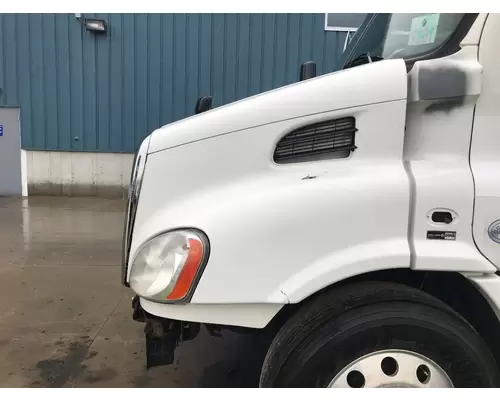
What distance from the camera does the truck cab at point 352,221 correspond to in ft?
6.28

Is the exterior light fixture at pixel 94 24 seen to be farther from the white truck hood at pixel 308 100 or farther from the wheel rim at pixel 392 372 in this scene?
the wheel rim at pixel 392 372

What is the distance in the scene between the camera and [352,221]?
6.31 feet

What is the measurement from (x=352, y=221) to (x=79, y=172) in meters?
10.1

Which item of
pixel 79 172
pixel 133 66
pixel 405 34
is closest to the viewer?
pixel 405 34

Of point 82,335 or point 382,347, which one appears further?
point 82,335

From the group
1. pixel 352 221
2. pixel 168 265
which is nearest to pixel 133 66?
pixel 168 265

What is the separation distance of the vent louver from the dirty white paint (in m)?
9.28

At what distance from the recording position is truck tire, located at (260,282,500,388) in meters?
1.89

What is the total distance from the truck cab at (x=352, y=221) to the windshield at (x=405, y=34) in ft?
0.10

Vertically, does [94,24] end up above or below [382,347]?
above

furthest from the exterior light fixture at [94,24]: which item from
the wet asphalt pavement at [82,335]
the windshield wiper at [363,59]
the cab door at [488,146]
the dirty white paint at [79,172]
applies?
the cab door at [488,146]

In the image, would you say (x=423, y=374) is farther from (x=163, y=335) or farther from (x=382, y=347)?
(x=163, y=335)

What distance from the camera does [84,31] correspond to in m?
10.4

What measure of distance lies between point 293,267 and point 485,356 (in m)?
0.90
